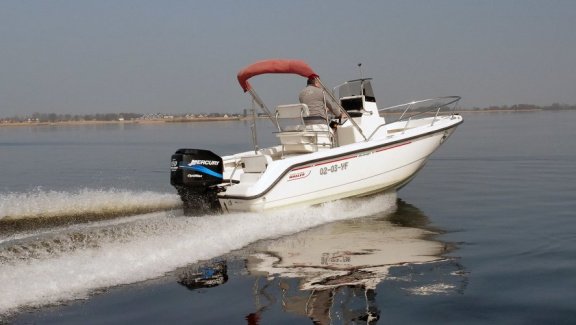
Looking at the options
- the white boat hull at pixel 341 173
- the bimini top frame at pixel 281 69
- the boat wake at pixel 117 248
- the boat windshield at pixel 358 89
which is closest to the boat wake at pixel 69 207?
the boat wake at pixel 117 248

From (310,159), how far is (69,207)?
3.40m

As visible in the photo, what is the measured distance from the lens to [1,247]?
551cm

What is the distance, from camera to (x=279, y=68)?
8430mm

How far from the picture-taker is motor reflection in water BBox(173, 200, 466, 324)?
448 cm

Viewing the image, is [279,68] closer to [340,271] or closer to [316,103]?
[316,103]

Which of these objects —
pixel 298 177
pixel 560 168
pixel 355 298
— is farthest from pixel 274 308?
pixel 560 168

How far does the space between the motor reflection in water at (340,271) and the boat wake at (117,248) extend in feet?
0.79

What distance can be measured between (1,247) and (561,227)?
6.65 m

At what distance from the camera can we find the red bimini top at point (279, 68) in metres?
8.41

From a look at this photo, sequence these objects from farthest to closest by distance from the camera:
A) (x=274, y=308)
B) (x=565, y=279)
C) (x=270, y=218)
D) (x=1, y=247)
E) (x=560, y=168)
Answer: (x=560, y=168), (x=270, y=218), (x=1, y=247), (x=565, y=279), (x=274, y=308)

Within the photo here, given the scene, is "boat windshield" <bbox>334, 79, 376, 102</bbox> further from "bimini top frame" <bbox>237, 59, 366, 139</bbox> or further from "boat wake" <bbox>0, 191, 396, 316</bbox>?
"boat wake" <bbox>0, 191, 396, 316</bbox>

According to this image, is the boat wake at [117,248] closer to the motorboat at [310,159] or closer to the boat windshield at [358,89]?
the motorboat at [310,159]

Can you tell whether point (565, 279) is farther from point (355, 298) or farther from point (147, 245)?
point (147, 245)

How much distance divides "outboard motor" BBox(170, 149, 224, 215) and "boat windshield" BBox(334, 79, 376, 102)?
3.48m
